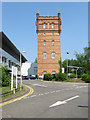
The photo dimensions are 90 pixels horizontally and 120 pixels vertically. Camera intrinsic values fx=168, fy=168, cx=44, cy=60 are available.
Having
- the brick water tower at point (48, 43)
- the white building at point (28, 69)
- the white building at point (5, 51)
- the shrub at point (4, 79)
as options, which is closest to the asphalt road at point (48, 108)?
the shrub at point (4, 79)

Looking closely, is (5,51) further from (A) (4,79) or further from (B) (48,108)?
(B) (48,108)

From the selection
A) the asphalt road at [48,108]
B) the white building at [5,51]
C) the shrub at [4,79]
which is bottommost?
the asphalt road at [48,108]

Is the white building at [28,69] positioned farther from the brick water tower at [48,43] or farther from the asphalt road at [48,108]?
the asphalt road at [48,108]

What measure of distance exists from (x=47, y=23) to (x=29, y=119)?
53299mm

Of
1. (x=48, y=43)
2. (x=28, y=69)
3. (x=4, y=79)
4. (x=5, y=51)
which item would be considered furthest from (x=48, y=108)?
(x=28, y=69)

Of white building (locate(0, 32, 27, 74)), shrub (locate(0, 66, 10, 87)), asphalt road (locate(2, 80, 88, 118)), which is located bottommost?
asphalt road (locate(2, 80, 88, 118))

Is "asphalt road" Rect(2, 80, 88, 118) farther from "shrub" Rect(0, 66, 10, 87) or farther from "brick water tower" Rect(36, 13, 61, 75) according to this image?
"brick water tower" Rect(36, 13, 61, 75)

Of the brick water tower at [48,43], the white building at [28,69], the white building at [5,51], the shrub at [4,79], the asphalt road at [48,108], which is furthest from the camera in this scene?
the white building at [28,69]

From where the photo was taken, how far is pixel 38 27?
57.6m

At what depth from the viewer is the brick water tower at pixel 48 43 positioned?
184ft

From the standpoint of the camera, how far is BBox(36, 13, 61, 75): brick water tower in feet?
184

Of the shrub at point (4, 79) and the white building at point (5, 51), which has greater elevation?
the white building at point (5, 51)

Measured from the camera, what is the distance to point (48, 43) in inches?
2259

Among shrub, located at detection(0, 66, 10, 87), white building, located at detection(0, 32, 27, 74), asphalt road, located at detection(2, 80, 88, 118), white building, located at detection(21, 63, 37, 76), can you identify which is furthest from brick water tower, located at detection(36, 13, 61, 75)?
asphalt road, located at detection(2, 80, 88, 118)
